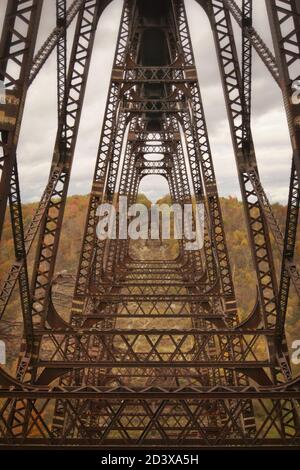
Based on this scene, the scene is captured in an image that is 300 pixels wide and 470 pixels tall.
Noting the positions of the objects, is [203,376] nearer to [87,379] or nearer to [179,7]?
[87,379]

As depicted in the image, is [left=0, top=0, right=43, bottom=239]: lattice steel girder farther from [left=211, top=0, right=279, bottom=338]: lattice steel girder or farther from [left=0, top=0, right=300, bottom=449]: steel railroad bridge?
[left=211, top=0, right=279, bottom=338]: lattice steel girder

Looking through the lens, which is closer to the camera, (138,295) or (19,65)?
(19,65)

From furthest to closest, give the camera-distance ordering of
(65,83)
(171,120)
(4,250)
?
(4,250), (171,120), (65,83)

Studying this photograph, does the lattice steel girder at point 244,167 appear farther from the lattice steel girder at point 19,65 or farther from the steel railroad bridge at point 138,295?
the lattice steel girder at point 19,65

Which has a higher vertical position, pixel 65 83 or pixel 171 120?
pixel 171 120

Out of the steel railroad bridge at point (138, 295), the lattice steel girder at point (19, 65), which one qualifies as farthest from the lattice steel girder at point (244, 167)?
the lattice steel girder at point (19, 65)

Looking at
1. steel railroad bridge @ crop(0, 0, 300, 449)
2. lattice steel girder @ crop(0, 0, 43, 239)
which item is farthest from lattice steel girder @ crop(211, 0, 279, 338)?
lattice steel girder @ crop(0, 0, 43, 239)

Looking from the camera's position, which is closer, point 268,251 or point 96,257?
point 268,251
